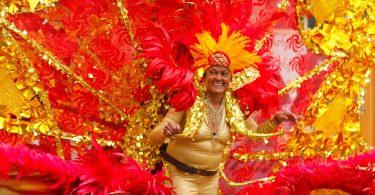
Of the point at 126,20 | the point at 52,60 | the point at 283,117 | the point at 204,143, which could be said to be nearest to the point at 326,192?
the point at 283,117

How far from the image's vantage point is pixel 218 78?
7.77 feet

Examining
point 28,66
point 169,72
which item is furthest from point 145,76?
point 28,66

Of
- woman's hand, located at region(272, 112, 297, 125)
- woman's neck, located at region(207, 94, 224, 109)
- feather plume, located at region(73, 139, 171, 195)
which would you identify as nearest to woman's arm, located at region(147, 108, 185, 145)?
woman's neck, located at region(207, 94, 224, 109)

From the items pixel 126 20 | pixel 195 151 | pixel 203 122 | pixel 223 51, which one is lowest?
pixel 195 151

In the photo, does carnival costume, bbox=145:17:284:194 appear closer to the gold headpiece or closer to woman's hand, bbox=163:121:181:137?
the gold headpiece

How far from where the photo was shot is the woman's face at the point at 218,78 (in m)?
2.38

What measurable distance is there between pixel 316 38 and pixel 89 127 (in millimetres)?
1080

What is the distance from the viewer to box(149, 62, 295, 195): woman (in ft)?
7.82

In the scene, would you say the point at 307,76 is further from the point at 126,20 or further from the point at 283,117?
the point at 126,20

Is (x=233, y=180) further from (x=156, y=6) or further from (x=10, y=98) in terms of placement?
(x=10, y=98)

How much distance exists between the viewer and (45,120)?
2283 millimetres

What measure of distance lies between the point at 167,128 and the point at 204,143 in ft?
0.77

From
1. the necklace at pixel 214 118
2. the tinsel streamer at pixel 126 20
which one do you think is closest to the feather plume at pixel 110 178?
the necklace at pixel 214 118

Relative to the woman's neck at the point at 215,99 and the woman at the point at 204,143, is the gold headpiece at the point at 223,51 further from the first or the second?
the woman's neck at the point at 215,99
